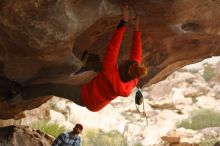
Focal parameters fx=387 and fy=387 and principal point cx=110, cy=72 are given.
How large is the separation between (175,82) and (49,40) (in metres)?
24.4

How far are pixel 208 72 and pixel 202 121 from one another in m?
12.0

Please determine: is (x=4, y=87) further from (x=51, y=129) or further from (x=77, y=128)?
(x=51, y=129)

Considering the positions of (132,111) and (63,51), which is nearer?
(63,51)

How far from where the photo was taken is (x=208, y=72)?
32.9 m

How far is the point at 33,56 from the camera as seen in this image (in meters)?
5.65

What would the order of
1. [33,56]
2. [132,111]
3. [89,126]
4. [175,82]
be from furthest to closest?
1. [175,82]
2. [132,111]
3. [89,126]
4. [33,56]

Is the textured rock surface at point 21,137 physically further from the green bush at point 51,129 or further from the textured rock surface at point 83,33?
the green bush at point 51,129

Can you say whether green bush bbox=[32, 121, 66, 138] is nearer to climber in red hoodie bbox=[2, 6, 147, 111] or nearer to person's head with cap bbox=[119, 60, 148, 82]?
climber in red hoodie bbox=[2, 6, 147, 111]

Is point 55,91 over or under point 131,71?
over

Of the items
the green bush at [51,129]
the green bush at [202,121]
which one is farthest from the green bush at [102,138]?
the green bush at [202,121]

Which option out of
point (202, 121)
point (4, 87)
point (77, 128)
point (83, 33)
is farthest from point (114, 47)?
point (202, 121)

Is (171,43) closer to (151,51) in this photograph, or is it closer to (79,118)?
(151,51)

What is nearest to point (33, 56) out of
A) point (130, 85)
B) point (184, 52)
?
point (130, 85)

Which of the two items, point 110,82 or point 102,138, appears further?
point 102,138
